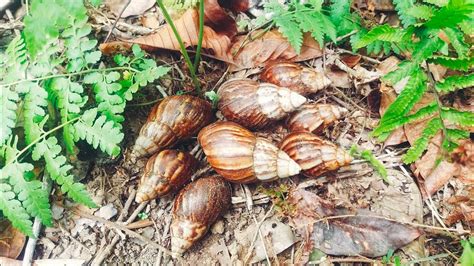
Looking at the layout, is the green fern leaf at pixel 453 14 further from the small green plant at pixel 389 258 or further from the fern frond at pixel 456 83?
the small green plant at pixel 389 258

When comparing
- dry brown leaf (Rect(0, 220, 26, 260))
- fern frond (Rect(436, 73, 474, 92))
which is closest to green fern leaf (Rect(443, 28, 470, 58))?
fern frond (Rect(436, 73, 474, 92))

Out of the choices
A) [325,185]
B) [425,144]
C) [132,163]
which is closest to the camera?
[425,144]

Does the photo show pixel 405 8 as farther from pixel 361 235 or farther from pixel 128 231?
pixel 128 231

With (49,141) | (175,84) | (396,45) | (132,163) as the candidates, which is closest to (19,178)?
(49,141)

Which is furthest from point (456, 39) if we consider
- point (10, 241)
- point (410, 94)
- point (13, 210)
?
point (10, 241)

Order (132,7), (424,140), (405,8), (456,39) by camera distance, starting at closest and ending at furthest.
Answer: (456,39), (424,140), (405,8), (132,7)

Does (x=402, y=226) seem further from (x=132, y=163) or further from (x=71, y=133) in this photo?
(x=71, y=133)

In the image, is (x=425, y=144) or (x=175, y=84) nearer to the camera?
(x=425, y=144)
